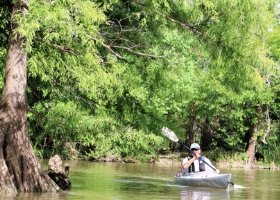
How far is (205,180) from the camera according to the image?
21.4 m

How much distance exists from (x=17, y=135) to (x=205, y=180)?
28.3 feet

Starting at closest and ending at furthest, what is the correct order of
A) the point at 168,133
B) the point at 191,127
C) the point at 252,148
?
the point at 168,133, the point at 252,148, the point at 191,127

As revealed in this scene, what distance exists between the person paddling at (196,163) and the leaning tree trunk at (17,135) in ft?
25.1

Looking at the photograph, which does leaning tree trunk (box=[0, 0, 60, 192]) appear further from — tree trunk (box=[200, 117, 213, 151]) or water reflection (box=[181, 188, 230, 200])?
tree trunk (box=[200, 117, 213, 151])

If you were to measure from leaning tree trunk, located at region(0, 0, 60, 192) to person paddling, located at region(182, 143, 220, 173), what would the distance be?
25.1 feet

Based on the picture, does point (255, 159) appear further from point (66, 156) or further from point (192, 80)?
point (66, 156)

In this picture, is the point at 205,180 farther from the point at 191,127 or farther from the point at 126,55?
the point at 191,127

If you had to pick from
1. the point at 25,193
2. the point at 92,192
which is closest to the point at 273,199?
the point at 92,192

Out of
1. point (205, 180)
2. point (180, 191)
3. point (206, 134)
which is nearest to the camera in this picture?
point (180, 191)

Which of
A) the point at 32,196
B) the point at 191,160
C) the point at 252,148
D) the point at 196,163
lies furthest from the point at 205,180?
the point at 252,148

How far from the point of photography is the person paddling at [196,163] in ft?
71.4

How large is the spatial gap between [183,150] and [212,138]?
7.24 feet

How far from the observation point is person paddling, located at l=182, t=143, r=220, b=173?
71.4 feet

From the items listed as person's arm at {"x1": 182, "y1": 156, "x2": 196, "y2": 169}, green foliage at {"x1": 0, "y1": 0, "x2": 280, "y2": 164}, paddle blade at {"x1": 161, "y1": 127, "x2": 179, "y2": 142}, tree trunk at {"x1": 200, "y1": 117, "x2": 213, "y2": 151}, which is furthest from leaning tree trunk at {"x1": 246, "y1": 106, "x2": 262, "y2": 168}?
green foliage at {"x1": 0, "y1": 0, "x2": 280, "y2": 164}
